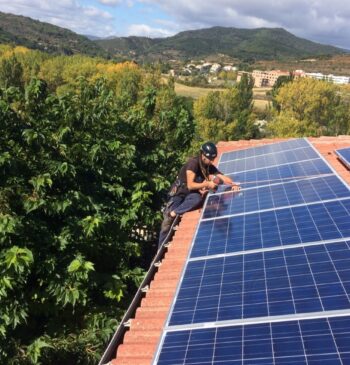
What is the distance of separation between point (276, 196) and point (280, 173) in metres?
2.05

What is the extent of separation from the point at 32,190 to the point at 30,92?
3.09 meters

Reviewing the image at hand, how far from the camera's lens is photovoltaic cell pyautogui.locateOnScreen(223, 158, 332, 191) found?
34.3 ft

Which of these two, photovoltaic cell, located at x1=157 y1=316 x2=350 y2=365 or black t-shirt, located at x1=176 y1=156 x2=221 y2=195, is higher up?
black t-shirt, located at x1=176 y1=156 x2=221 y2=195

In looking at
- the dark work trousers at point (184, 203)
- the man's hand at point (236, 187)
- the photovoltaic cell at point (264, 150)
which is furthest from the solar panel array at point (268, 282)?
the photovoltaic cell at point (264, 150)

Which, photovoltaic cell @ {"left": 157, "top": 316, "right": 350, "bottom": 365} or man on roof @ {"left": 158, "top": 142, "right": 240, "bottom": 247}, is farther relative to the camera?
man on roof @ {"left": 158, "top": 142, "right": 240, "bottom": 247}

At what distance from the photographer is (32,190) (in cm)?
943

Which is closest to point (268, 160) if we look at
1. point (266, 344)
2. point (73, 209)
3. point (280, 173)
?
point (280, 173)

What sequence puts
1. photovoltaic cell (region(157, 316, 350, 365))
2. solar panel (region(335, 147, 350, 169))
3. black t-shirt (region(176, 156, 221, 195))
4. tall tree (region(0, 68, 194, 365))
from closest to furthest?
photovoltaic cell (region(157, 316, 350, 365)) → tall tree (region(0, 68, 194, 365)) → black t-shirt (region(176, 156, 221, 195)) → solar panel (region(335, 147, 350, 169))

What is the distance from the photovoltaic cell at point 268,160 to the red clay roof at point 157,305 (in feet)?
7.24

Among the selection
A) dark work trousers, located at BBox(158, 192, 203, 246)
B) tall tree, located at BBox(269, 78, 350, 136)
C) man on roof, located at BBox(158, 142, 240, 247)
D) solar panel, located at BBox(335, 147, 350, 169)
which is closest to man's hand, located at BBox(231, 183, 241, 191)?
man on roof, located at BBox(158, 142, 240, 247)

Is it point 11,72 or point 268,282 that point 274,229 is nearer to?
point 268,282

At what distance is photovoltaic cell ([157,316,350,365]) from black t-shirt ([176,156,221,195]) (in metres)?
4.70

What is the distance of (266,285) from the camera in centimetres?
575

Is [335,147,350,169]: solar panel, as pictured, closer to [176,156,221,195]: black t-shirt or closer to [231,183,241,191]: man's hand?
[231,183,241,191]: man's hand
